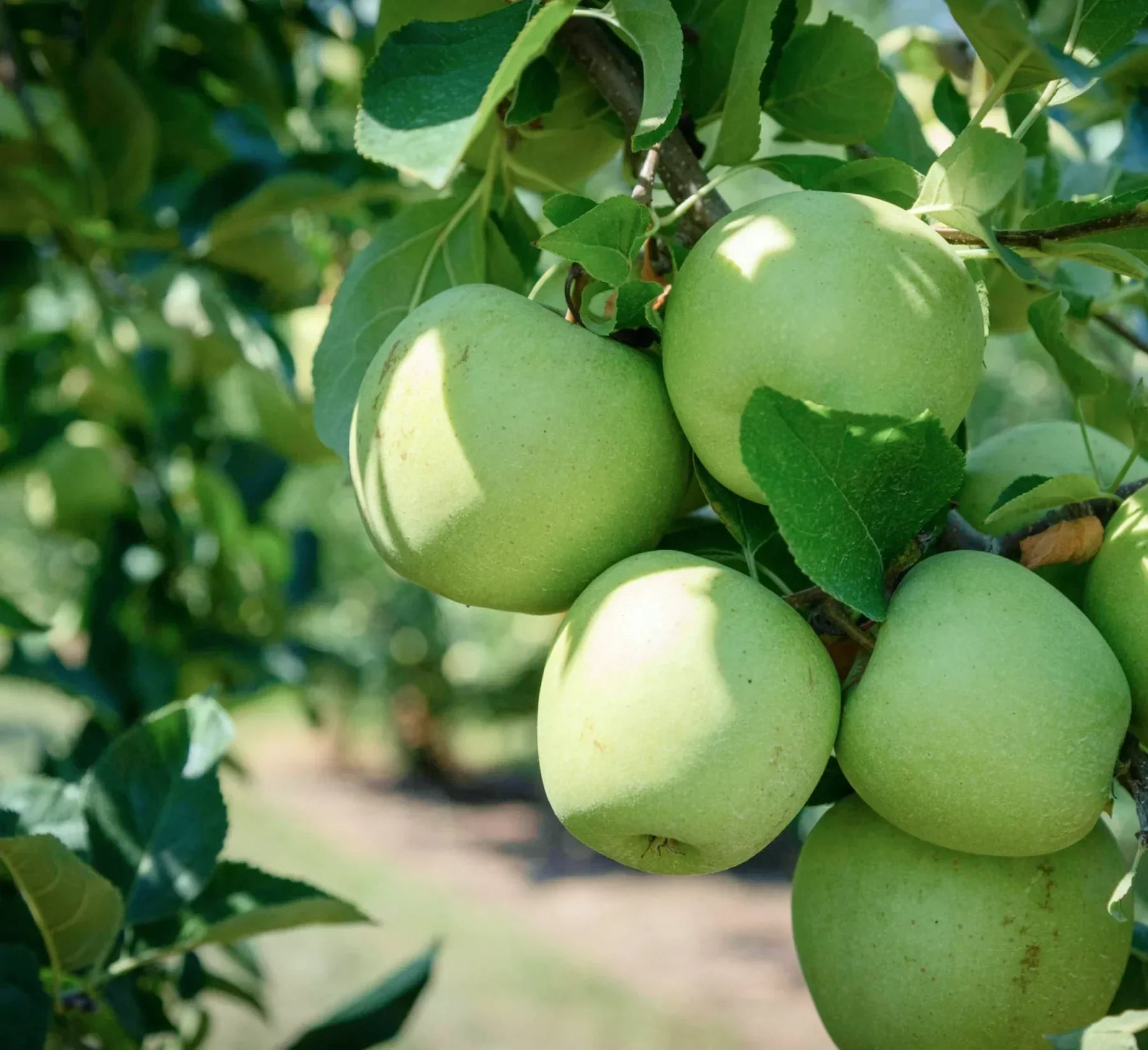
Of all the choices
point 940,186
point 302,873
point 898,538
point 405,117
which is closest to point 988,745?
point 898,538

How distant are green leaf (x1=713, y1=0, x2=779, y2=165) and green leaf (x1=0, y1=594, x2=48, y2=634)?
25.4 inches

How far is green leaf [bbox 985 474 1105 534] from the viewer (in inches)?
23.2

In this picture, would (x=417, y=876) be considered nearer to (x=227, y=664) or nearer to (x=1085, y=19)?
(x=227, y=664)

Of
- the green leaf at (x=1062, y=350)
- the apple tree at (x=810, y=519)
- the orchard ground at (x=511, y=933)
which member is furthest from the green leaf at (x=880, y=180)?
the orchard ground at (x=511, y=933)

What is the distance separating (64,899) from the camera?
743mm

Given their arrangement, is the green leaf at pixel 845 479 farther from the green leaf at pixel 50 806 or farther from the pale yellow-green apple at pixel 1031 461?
the green leaf at pixel 50 806

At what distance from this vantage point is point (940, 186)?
560 millimetres

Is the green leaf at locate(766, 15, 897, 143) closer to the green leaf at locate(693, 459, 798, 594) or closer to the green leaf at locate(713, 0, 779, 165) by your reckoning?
the green leaf at locate(713, 0, 779, 165)

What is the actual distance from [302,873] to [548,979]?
1.22 metres

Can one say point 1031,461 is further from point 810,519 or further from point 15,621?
point 15,621

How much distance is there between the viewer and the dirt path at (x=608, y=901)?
13.3ft


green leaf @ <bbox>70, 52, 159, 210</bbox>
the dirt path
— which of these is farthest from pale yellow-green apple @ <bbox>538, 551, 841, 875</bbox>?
the dirt path

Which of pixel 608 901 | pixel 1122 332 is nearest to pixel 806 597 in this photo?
pixel 1122 332

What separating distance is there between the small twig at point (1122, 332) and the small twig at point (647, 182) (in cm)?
49
